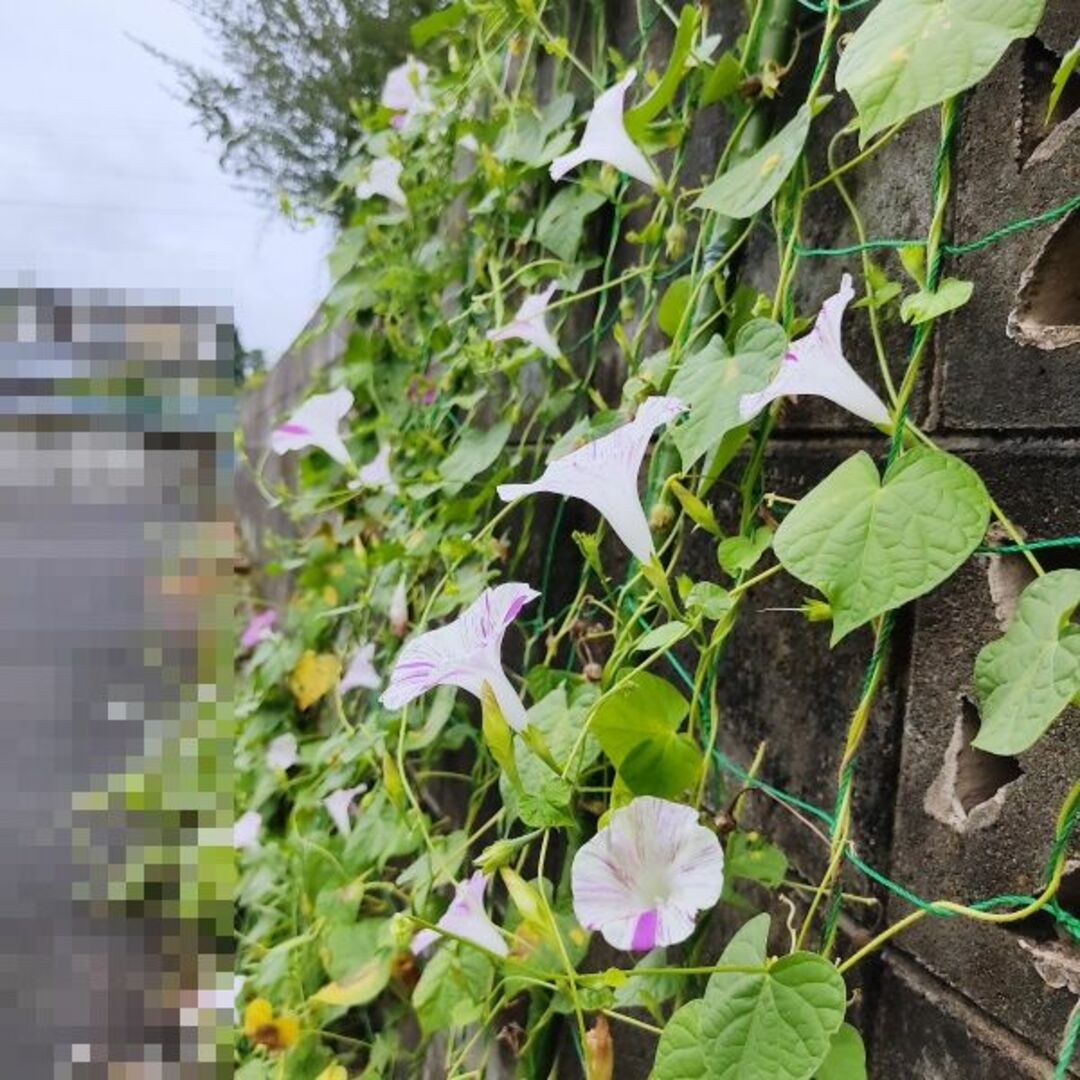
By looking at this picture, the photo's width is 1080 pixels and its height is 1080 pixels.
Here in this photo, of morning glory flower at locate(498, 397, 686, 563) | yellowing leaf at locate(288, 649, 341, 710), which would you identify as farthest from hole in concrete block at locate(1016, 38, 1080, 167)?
yellowing leaf at locate(288, 649, 341, 710)

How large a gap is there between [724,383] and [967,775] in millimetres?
289

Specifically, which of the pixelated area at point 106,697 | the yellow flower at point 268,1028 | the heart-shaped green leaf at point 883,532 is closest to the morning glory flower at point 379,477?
the yellow flower at point 268,1028

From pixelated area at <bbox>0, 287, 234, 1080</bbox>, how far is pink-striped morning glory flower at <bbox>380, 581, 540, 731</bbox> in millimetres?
126

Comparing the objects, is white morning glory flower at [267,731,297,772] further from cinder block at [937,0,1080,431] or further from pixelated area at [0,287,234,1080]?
cinder block at [937,0,1080,431]

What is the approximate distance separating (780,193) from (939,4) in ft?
0.72

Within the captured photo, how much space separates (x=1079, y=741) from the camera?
0.49 m

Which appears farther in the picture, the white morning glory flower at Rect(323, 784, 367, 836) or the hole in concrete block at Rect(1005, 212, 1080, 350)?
the white morning glory flower at Rect(323, 784, 367, 836)

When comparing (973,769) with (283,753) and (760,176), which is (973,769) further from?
(283,753)

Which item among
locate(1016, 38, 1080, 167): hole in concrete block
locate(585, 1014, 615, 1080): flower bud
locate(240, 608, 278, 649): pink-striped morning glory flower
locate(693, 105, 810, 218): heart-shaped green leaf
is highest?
locate(1016, 38, 1080, 167): hole in concrete block

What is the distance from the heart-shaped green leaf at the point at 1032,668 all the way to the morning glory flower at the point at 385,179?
1259 mm

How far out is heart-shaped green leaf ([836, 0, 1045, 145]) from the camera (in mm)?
486

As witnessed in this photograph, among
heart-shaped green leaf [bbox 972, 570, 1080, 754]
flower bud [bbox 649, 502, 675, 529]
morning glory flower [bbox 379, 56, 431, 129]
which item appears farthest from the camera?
morning glory flower [bbox 379, 56, 431, 129]

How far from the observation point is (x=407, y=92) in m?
1.53

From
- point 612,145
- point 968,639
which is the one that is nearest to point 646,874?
point 968,639
